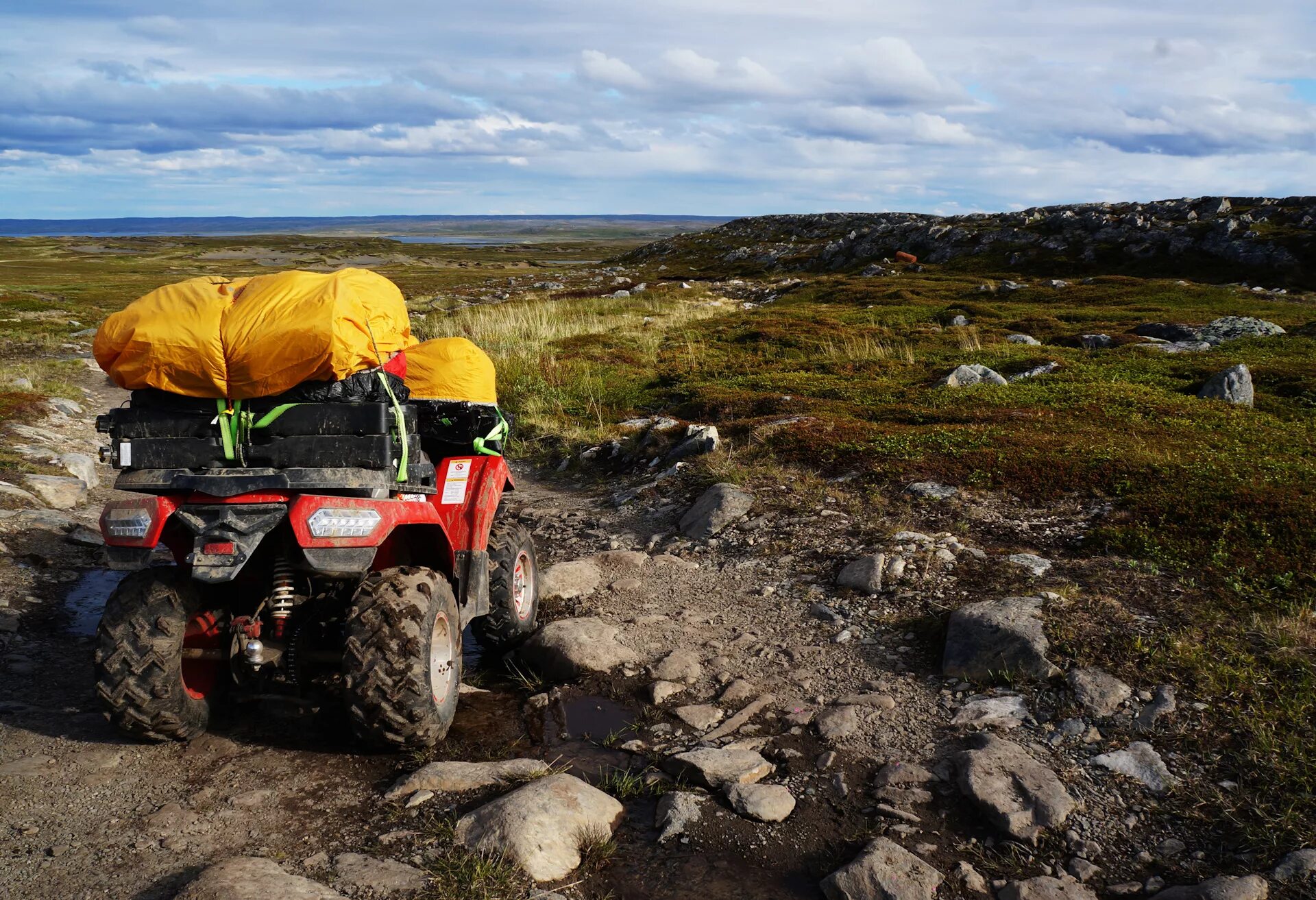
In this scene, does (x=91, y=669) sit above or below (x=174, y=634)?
below

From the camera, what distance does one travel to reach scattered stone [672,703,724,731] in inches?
210

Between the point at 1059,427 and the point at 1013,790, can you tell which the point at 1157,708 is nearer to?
the point at 1013,790

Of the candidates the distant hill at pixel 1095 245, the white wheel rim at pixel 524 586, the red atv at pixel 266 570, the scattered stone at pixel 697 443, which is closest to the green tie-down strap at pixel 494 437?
the white wheel rim at pixel 524 586

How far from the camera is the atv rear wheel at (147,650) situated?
4305mm

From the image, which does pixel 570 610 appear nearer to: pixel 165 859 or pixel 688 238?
pixel 165 859

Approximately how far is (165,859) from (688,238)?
89.1 meters

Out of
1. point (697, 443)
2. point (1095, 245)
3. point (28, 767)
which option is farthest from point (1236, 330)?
point (1095, 245)

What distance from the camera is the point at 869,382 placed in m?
14.6

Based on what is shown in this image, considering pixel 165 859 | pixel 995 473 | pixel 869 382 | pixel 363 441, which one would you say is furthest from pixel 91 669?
pixel 869 382

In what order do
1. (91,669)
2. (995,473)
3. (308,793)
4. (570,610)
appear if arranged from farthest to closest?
(995,473)
(570,610)
(91,669)
(308,793)

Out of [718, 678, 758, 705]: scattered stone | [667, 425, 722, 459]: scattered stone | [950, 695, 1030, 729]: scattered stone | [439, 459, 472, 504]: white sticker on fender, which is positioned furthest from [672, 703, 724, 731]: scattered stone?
[667, 425, 722, 459]: scattered stone

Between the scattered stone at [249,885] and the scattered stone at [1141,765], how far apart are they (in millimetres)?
3666

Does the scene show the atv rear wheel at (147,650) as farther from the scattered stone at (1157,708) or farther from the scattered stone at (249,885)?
the scattered stone at (1157,708)

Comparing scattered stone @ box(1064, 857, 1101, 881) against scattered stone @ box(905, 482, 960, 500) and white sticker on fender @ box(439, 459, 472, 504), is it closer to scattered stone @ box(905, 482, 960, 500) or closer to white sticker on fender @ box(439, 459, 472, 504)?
white sticker on fender @ box(439, 459, 472, 504)
